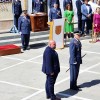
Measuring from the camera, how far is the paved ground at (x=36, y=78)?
11.9m

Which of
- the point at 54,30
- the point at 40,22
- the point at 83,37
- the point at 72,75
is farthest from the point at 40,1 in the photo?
the point at 72,75

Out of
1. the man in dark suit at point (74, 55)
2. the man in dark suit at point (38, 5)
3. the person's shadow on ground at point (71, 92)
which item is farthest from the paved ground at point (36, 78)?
the man in dark suit at point (38, 5)

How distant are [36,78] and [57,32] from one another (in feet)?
16.3

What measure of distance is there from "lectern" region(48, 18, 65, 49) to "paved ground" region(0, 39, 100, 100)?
1.50ft

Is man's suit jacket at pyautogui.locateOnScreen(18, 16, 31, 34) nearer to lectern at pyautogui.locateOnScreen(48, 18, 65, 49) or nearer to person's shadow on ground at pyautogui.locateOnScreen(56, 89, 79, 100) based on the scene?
lectern at pyautogui.locateOnScreen(48, 18, 65, 49)

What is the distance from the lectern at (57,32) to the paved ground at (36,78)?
1.50ft

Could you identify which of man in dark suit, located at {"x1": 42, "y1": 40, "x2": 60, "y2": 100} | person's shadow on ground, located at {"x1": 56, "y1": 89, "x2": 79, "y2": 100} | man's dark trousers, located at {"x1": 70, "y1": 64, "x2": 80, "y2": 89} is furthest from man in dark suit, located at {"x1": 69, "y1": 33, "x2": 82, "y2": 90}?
man in dark suit, located at {"x1": 42, "y1": 40, "x2": 60, "y2": 100}

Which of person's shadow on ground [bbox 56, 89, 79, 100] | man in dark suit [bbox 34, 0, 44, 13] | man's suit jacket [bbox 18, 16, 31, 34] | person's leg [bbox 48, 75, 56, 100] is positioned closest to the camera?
person's leg [bbox 48, 75, 56, 100]

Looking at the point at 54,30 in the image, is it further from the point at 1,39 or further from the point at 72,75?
the point at 72,75

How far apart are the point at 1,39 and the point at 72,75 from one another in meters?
8.18

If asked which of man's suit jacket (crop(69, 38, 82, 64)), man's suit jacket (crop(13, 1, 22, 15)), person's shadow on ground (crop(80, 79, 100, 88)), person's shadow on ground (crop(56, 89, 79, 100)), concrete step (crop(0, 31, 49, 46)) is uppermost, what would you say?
man's suit jacket (crop(13, 1, 22, 15))

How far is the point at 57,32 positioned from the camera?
1819cm

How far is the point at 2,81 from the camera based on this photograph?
1327 centimetres

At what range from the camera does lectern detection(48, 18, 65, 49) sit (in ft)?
58.6
